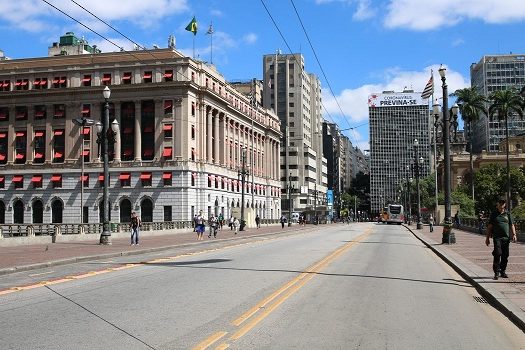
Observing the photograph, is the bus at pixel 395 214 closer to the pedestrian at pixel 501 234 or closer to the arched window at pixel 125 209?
the arched window at pixel 125 209

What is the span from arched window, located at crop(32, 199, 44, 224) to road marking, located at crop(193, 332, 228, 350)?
87305mm

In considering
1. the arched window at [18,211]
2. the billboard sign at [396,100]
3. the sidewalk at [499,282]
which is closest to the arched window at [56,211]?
the arched window at [18,211]

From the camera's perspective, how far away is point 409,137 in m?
83.8

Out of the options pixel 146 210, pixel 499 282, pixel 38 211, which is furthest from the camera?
pixel 38 211

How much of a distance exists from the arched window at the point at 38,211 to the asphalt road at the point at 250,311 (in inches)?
3057

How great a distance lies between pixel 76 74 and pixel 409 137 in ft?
169

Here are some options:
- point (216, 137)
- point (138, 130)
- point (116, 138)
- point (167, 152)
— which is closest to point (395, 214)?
point (216, 137)

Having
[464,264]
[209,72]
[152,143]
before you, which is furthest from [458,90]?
[464,264]

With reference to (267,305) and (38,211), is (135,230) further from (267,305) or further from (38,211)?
(38,211)

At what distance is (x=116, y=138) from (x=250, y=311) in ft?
255

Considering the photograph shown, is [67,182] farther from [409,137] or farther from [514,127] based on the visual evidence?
[514,127]

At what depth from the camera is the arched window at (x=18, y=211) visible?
8912 centimetres

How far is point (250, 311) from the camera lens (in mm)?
9484

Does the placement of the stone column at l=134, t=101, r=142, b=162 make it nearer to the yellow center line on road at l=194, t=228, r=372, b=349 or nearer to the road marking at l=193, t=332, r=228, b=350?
the yellow center line on road at l=194, t=228, r=372, b=349
